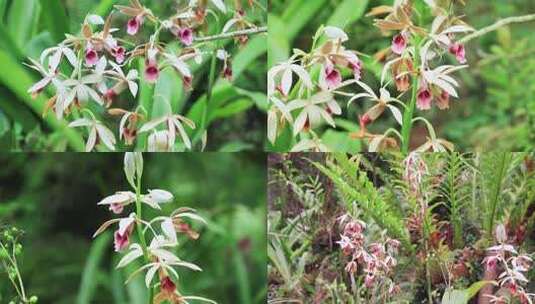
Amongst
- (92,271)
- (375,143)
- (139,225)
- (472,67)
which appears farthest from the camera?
(472,67)

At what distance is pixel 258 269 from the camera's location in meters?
2.68

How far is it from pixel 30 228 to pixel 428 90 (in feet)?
3.15

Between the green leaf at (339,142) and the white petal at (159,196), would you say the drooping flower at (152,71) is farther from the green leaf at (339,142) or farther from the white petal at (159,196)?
the green leaf at (339,142)

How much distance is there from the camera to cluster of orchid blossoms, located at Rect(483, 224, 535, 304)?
85.2 inches

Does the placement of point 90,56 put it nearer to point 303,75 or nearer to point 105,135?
point 105,135

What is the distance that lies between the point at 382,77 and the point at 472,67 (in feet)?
1.90

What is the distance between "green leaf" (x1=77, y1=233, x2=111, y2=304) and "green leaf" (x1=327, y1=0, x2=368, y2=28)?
26.8 inches

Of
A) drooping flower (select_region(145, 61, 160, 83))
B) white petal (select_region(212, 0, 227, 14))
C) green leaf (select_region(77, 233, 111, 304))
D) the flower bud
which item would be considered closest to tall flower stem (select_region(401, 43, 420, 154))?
the flower bud

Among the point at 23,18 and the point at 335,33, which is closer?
the point at 335,33

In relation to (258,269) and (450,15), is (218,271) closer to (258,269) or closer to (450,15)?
(258,269)

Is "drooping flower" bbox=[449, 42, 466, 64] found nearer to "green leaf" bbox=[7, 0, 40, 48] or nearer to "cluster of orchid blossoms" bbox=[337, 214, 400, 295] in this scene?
"cluster of orchid blossoms" bbox=[337, 214, 400, 295]

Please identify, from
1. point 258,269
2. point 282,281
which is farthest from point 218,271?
point 282,281

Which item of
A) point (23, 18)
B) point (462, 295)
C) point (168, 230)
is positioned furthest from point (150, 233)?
point (462, 295)

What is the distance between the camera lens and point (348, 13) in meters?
2.20
